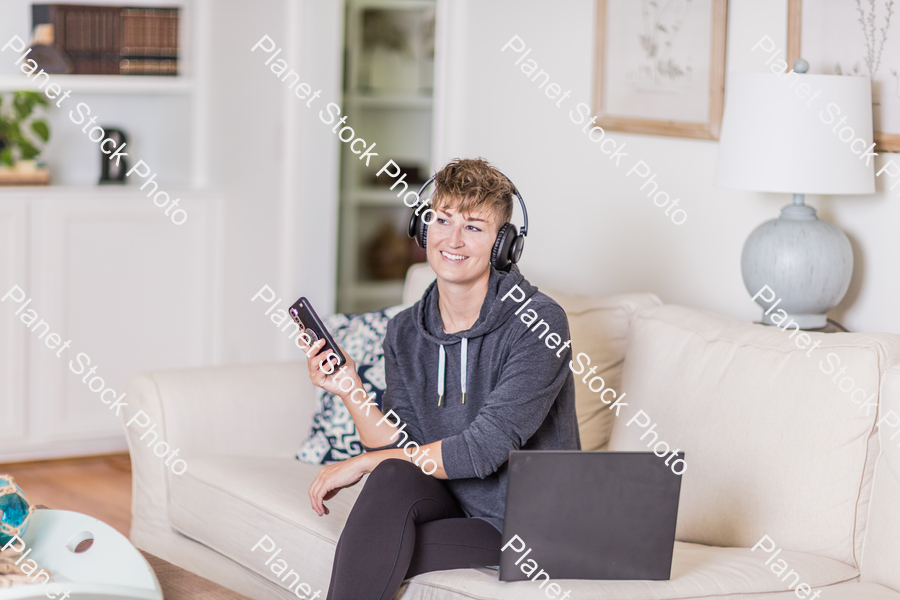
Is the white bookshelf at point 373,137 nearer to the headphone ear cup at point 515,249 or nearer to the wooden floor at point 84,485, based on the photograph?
the wooden floor at point 84,485

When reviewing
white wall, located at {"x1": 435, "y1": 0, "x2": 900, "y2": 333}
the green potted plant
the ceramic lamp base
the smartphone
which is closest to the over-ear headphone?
the smartphone

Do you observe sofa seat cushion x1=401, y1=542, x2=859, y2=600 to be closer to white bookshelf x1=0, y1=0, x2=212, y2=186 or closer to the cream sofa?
the cream sofa

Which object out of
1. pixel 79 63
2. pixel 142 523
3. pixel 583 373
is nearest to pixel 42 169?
pixel 79 63

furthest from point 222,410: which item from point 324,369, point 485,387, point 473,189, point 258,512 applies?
point 473,189

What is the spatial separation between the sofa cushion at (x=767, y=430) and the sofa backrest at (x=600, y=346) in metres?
0.13

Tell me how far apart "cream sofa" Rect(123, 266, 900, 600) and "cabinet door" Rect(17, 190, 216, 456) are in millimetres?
1286

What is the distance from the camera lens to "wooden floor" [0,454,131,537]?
3109 millimetres

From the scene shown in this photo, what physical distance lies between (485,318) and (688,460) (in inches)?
18.7

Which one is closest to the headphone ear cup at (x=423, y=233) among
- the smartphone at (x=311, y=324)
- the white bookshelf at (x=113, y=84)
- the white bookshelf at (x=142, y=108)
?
the smartphone at (x=311, y=324)

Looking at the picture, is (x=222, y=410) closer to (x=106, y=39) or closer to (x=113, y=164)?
(x=113, y=164)

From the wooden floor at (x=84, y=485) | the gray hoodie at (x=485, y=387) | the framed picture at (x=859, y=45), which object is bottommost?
the wooden floor at (x=84, y=485)

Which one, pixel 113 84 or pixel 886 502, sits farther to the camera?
pixel 113 84

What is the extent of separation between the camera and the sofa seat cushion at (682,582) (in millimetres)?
1570

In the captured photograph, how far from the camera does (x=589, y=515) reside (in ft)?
5.08
